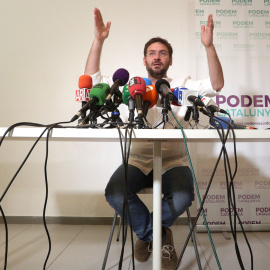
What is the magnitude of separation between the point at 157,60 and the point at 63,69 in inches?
37.3

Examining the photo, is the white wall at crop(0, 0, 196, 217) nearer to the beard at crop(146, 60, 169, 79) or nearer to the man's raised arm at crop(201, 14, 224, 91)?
the beard at crop(146, 60, 169, 79)

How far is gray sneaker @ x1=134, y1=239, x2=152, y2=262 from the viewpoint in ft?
4.05

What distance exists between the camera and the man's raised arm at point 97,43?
1.23 metres

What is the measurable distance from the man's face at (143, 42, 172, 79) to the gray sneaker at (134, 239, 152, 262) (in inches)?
37.3

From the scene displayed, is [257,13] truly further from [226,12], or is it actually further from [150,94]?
[150,94]

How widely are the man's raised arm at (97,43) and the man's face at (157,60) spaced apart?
350mm

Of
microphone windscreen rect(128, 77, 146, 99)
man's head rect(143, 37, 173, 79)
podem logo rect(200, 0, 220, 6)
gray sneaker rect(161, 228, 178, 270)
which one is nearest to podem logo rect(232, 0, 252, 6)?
podem logo rect(200, 0, 220, 6)

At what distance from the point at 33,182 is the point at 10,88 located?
0.82 meters

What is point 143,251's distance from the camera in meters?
1.23

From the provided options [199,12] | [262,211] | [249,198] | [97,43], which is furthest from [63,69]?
[262,211]

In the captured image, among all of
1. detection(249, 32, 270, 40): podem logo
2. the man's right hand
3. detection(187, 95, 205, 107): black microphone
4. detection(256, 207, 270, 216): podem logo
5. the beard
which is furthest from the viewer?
detection(249, 32, 270, 40): podem logo

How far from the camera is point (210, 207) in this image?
6.01ft

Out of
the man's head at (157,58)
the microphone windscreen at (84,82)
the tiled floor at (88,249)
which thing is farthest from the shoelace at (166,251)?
the man's head at (157,58)

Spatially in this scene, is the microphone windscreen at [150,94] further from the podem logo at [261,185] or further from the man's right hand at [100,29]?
the podem logo at [261,185]
